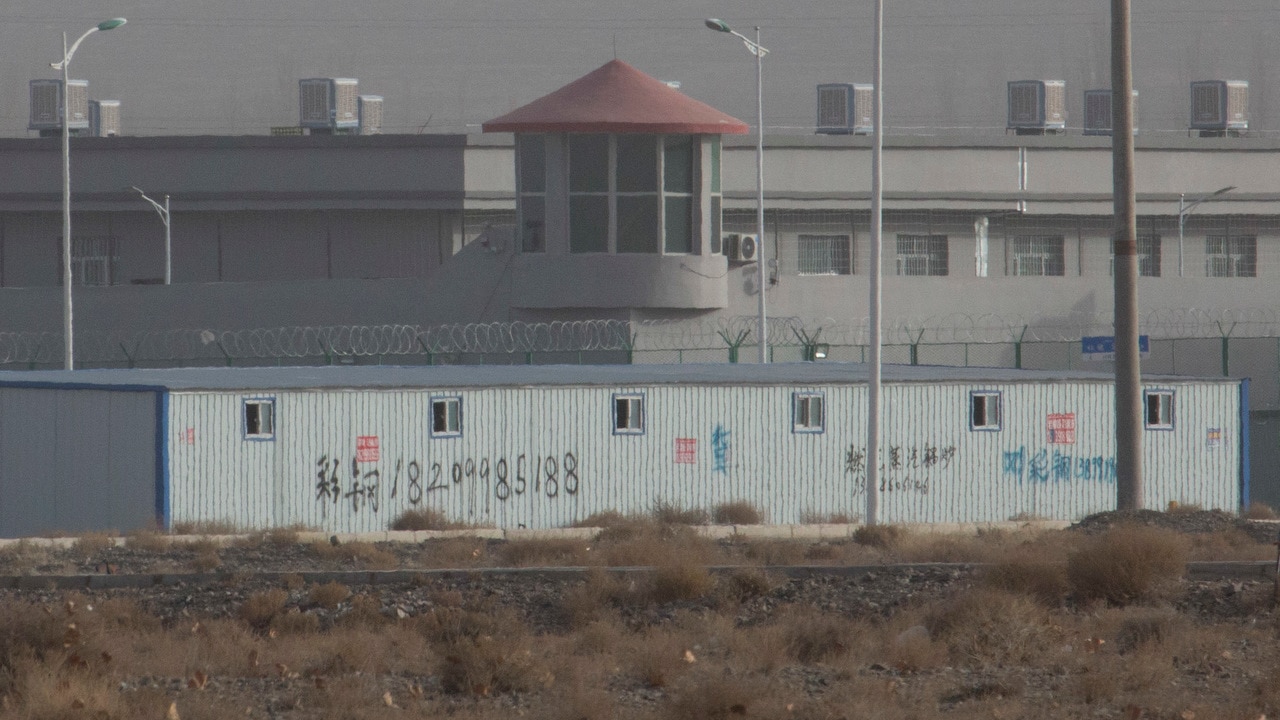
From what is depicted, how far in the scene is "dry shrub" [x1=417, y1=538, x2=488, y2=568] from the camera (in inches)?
784

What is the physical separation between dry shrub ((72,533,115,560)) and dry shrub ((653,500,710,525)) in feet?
26.3

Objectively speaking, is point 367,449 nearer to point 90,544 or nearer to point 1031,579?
point 90,544

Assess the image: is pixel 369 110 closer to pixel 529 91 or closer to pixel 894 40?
pixel 529 91

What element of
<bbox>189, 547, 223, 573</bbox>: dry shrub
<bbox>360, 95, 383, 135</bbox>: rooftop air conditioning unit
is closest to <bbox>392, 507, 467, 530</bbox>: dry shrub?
<bbox>189, 547, 223, 573</bbox>: dry shrub

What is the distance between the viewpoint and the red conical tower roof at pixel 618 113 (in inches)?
1585

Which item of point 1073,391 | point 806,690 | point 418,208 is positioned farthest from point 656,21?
point 806,690

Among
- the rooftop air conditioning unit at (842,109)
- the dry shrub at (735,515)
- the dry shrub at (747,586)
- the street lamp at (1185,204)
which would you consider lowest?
the dry shrub at (735,515)

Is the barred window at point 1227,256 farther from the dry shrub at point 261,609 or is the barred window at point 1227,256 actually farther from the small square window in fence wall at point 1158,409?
the dry shrub at point 261,609

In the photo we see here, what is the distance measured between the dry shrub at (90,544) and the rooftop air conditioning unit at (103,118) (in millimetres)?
39326

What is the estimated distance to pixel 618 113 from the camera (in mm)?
40344

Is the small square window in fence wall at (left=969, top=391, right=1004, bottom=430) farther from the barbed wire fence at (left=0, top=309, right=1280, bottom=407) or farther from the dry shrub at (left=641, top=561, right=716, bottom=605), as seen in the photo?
the dry shrub at (left=641, top=561, right=716, bottom=605)

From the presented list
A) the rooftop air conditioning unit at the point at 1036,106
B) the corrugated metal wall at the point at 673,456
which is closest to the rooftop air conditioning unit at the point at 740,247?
the corrugated metal wall at the point at 673,456

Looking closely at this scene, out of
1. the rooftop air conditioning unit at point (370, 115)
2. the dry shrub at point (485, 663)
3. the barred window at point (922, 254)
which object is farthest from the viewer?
the rooftop air conditioning unit at point (370, 115)

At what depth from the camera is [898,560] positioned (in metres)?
20.0
